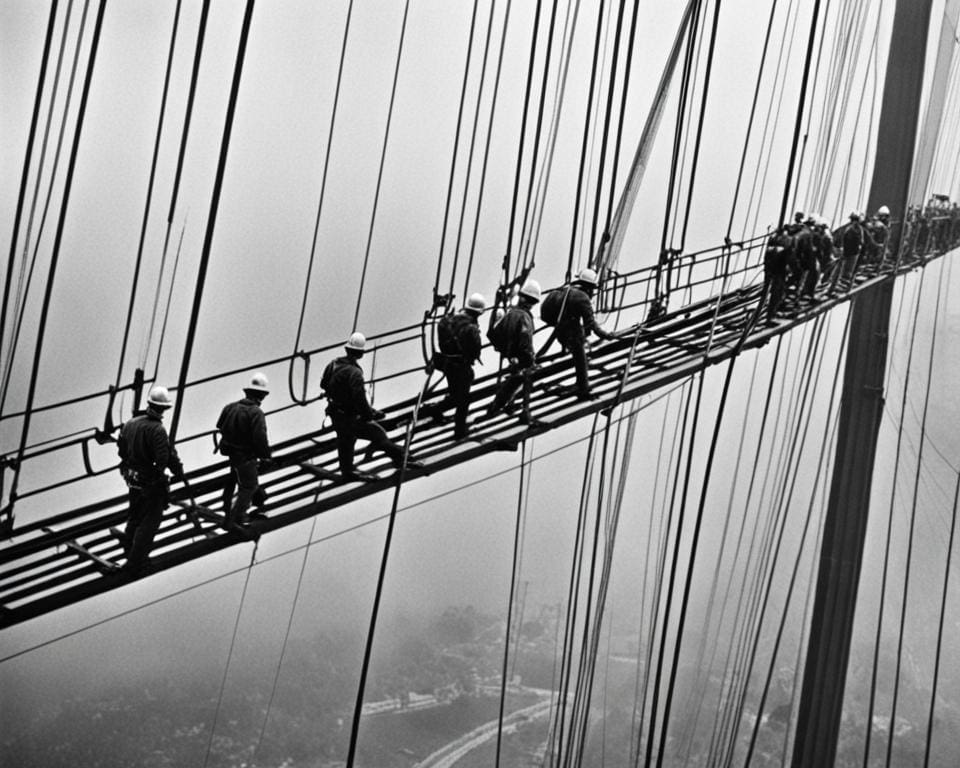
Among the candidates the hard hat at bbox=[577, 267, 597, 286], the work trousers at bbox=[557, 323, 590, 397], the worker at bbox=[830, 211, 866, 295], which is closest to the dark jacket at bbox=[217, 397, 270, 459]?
the work trousers at bbox=[557, 323, 590, 397]

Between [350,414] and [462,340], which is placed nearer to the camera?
[350,414]

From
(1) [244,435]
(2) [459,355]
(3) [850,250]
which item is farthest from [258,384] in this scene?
(3) [850,250]

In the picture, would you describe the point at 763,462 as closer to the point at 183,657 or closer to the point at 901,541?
the point at 901,541

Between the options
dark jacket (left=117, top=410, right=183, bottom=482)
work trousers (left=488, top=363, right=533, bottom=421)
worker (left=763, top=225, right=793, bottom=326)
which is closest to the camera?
dark jacket (left=117, top=410, right=183, bottom=482)

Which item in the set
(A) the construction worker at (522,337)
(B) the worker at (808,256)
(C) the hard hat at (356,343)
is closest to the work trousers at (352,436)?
(C) the hard hat at (356,343)

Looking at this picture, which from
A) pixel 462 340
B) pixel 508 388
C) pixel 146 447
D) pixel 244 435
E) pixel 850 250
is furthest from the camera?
pixel 850 250

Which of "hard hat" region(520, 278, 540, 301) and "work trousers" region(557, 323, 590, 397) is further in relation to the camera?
"work trousers" region(557, 323, 590, 397)

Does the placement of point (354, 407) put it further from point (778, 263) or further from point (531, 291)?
point (778, 263)

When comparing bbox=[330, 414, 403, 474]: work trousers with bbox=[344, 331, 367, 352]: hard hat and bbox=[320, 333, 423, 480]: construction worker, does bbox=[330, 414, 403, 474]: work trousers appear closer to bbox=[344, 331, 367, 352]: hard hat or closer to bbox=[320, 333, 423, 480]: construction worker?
bbox=[320, 333, 423, 480]: construction worker
